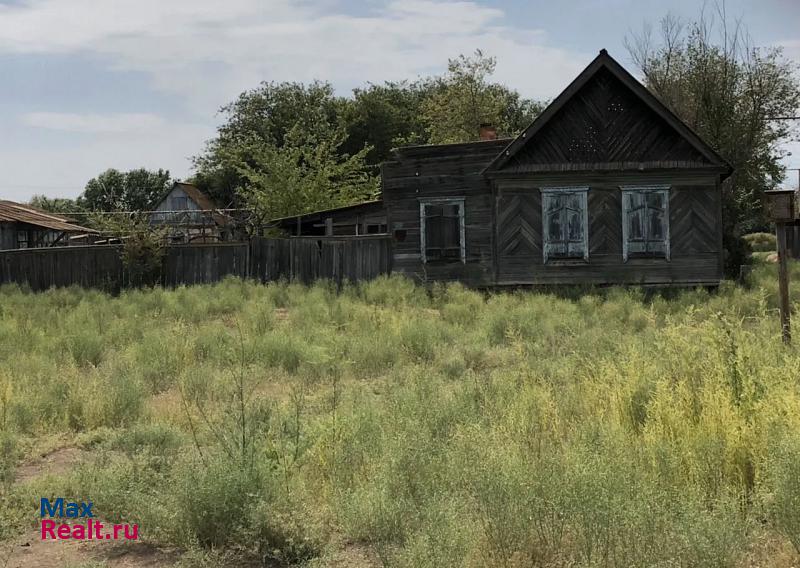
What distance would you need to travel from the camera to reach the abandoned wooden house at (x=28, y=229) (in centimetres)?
3328

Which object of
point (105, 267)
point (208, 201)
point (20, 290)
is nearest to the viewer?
point (20, 290)

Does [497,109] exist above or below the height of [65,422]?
above

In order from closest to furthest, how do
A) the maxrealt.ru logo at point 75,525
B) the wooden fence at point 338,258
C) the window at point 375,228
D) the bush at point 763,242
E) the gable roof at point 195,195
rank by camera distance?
the maxrealt.ru logo at point 75,525 < the wooden fence at point 338,258 < the window at point 375,228 < the bush at point 763,242 < the gable roof at point 195,195

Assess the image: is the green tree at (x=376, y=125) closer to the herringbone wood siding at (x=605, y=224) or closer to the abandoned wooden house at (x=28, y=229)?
the abandoned wooden house at (x=28, y=229)

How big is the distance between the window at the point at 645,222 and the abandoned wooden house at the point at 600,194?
3cm

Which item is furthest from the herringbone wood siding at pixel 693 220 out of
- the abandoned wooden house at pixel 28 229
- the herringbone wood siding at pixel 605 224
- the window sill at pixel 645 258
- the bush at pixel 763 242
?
the bush at pixel 763 242

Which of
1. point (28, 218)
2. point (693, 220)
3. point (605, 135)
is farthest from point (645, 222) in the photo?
point (28, 218)

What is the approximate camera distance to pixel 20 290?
20.7 meters

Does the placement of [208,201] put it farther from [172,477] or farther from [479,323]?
[172,477]

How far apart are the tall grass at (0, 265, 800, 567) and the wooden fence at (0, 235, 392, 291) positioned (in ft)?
37.1

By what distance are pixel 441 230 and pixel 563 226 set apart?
3561mm

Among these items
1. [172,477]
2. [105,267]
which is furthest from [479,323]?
[105,267]

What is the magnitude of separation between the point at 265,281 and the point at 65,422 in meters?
15.3

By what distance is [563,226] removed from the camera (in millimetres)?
20828
